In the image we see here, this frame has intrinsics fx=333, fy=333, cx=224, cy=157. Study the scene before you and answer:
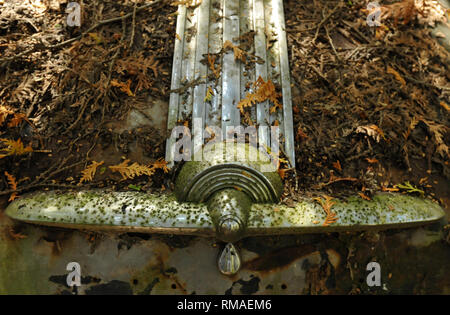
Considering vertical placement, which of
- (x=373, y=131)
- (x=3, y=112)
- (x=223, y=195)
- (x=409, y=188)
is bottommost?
(x=223, y=195)

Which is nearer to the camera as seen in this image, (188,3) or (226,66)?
(226,66)

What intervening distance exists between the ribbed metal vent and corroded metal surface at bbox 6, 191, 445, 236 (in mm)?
59

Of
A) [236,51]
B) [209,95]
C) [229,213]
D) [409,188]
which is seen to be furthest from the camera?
[236,51]

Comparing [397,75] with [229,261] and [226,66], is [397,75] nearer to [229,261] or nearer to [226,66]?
[226,66]

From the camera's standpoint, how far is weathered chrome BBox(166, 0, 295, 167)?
6.66 feet

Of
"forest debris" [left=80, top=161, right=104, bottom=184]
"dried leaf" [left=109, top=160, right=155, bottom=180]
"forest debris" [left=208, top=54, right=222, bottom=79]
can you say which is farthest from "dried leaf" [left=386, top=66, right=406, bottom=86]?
"forest debris" [left=80, top=161, right=104, bottom=184]

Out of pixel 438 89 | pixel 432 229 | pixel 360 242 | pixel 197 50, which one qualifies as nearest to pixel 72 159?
pixel 197 50

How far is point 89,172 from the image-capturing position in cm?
192

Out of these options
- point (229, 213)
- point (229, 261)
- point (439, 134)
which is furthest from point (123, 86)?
point (439, 134)

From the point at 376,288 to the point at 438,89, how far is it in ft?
4.61

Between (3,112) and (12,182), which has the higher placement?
(3,112)

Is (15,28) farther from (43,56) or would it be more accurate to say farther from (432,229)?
(432,229)

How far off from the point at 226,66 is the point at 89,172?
1.08 m

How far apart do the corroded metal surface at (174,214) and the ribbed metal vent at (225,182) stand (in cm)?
6
